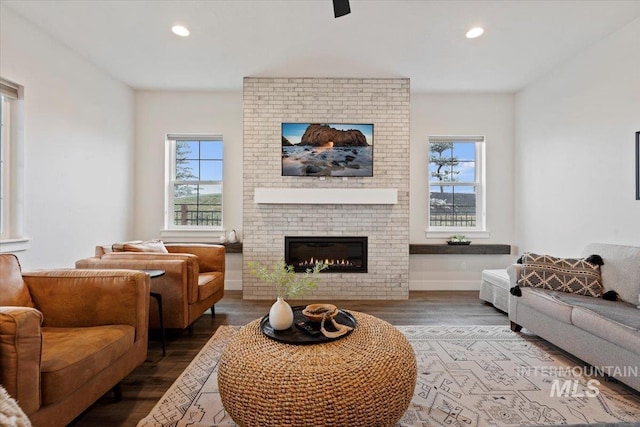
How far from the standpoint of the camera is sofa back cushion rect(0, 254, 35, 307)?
1.75 metres

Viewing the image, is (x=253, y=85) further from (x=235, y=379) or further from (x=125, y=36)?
(x=235, y=379)

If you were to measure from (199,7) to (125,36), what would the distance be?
3.25 ft

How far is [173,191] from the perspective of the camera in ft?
14.9

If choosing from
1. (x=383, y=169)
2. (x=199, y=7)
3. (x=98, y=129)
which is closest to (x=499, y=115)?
(x=383, y=169)

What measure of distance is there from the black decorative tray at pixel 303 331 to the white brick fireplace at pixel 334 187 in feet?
7.18

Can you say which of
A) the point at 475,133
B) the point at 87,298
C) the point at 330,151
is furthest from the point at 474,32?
the point at 87,298

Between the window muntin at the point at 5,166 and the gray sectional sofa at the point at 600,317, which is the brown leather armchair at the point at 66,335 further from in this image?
the gray sectional sofa at the point at 600,317

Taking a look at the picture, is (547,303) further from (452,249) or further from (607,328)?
(452,249)

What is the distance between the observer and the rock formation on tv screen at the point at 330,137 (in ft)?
13.2

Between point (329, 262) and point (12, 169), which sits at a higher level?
point (12, 169)

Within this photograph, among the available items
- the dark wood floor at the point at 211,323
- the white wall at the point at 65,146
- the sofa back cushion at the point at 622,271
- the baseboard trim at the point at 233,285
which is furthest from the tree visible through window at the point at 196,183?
the sofa back cushion at the point at 622,271

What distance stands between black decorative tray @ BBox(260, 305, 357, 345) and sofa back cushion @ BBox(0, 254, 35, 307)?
54.9 inches

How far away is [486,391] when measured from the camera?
6.41ft

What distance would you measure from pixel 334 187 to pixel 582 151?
270cm
